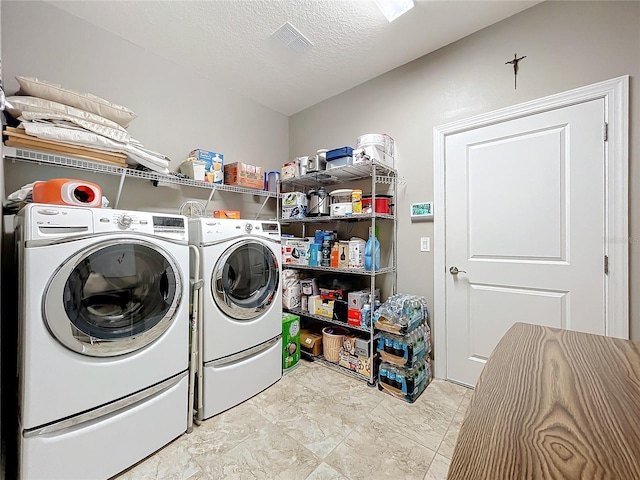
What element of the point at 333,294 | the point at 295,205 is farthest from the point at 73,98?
the point at 333,294

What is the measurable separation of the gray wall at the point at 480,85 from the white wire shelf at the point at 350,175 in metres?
0.16

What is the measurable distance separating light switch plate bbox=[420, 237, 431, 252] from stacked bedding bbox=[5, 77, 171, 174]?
212 cm

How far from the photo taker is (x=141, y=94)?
6.81 feet

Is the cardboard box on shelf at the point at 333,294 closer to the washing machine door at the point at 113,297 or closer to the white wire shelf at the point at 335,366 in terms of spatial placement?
the white wire shelf at the point at 335,366

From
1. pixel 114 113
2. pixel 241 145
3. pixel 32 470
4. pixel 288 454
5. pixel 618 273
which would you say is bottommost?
pixel 288 454

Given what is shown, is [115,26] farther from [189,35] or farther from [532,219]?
[532,219]

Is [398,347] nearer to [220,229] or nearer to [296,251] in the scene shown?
[296,251]

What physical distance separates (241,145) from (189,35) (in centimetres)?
96

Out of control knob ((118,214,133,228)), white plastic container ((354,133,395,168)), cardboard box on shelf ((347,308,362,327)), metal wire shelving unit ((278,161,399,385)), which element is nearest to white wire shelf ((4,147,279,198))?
control knob ((118,214,133,228))

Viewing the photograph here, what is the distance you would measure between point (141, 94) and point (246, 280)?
1.66 m

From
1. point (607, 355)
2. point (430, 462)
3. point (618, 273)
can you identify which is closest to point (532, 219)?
point (618, 273)

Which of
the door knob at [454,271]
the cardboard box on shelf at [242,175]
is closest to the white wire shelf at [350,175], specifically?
the cardboard box on shelf at [242,175]

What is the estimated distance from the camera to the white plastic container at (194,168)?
2.10 m

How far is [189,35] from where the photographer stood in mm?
1958
